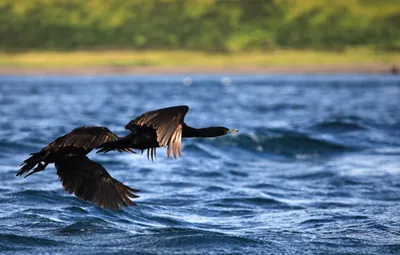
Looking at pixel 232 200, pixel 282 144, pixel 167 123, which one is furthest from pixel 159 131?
pixel 282 144

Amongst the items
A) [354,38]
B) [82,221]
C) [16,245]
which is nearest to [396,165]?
[82,221]

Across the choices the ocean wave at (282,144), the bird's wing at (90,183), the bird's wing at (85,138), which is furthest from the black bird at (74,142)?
the ocean wave at (282,144)

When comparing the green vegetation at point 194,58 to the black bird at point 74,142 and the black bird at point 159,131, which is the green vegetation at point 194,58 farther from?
the black bird at point 74,142

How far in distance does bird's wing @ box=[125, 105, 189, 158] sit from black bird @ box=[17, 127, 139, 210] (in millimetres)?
759

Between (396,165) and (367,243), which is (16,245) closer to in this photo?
(367,243)

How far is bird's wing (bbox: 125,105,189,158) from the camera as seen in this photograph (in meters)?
8.80

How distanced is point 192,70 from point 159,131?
5132 inches

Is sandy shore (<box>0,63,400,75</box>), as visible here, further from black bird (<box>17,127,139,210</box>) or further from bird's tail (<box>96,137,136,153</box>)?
bird's tail (<box>96,137,136,153</box>)

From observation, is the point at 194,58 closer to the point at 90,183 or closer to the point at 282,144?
the point at 282,144

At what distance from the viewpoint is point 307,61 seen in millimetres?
141000

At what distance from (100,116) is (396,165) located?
718 inches

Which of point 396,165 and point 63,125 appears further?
point 63,125

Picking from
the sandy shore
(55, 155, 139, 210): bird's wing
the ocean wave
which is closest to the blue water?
the ocean wave

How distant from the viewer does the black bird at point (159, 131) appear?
28.9 feet
